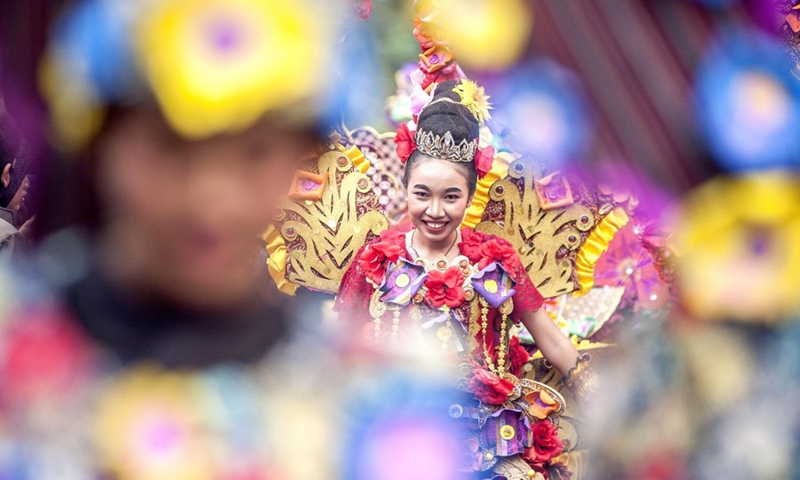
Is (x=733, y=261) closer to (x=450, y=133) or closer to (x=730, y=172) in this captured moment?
(x=730, y=172)

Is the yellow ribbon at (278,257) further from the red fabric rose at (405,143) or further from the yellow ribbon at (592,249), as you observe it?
the yellow ribbon at (592,249)

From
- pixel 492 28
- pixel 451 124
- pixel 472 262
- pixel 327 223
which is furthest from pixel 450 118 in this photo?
pixel 492 28

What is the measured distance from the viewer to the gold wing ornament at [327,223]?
2654mm

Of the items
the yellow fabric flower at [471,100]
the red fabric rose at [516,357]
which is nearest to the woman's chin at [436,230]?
the yellow fabric flower at [471,100]

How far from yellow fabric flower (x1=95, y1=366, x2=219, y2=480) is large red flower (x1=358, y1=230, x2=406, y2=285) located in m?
1.57

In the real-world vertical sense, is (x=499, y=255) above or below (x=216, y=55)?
below

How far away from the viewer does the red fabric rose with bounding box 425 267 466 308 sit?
2.15m

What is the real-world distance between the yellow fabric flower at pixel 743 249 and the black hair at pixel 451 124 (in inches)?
58.7

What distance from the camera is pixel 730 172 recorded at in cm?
68

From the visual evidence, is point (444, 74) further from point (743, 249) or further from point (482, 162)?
point (743, 249)

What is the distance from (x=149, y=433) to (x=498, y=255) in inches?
64.9

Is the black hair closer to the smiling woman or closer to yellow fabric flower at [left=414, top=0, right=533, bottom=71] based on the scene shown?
the smiling woman

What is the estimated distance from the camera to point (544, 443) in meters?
2.19

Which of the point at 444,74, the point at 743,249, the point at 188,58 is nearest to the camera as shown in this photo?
the point at 188,58
